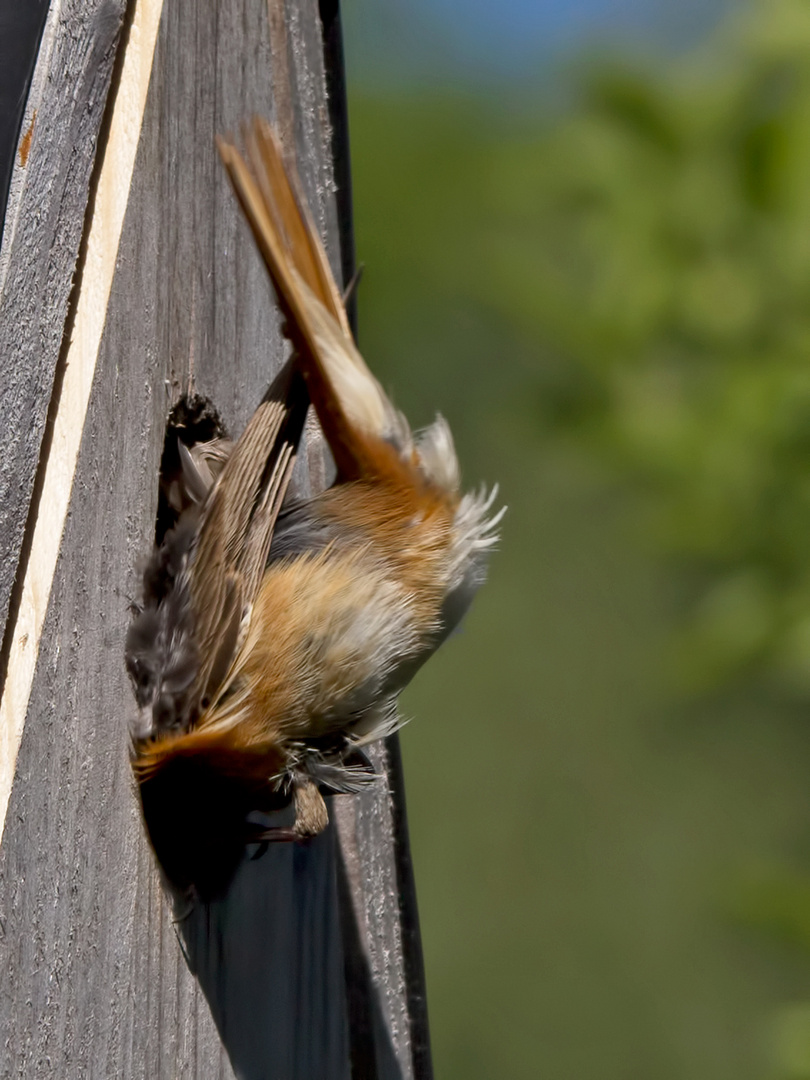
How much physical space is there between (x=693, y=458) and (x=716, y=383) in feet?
0.45

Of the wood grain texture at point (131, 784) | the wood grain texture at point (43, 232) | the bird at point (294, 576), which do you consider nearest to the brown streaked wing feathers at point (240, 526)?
the bird at point (294, 576)

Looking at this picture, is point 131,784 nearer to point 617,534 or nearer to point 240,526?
point 240,526

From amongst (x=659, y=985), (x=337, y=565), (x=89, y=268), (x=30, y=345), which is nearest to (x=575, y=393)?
(x=337, y=565)

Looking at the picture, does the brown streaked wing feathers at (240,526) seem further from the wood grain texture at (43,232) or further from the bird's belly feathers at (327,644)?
the wood grain texture at (43,232)

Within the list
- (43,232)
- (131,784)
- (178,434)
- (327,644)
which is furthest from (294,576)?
(43,232)

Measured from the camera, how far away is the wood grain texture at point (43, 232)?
1290 millimetres

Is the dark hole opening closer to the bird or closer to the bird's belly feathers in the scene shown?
the bird

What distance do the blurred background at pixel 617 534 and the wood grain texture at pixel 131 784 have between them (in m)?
0.40

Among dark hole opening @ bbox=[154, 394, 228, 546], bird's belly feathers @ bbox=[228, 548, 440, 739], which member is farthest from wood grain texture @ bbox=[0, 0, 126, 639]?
bird's belly feathers @ bbox=[228, 548, 440, 739]

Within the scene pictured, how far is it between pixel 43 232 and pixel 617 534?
183 centimetres

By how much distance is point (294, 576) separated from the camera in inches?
73.8

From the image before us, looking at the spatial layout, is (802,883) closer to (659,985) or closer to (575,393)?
(575,393)

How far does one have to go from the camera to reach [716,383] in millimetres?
2266

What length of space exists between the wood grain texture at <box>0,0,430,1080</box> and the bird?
0.08 metres
